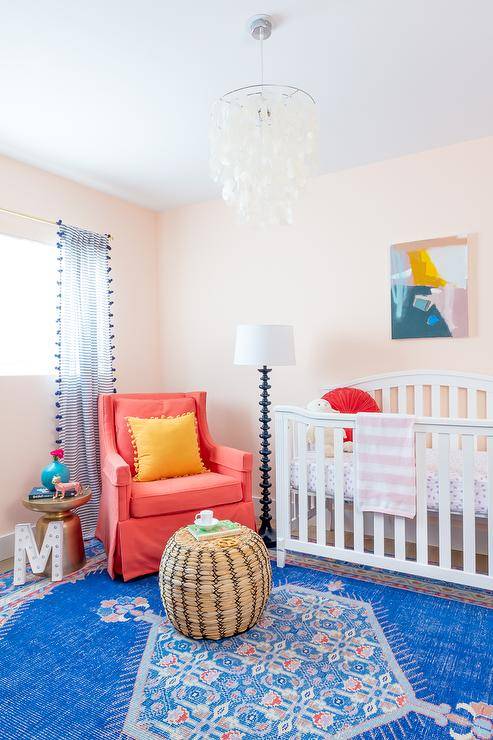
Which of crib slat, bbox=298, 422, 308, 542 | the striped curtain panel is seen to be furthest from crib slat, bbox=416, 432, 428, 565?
the striped curtain panel

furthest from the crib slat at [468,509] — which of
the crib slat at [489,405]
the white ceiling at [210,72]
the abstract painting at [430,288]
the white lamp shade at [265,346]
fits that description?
the white ceiling at [210,72]

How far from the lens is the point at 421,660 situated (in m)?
1.80

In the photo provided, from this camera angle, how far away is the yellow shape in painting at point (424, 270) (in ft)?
9.95

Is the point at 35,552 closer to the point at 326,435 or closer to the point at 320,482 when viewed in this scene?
the point at 320,482

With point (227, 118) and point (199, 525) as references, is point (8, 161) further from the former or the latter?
point (199, 525)

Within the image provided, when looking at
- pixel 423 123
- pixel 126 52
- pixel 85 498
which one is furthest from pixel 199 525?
pixel 423 123

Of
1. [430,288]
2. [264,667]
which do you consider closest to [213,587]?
[264,667]

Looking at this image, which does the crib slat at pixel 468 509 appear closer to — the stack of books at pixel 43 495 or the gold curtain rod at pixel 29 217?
the stack of books at pixel 43 495

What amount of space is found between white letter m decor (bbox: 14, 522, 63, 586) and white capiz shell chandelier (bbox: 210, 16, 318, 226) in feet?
6.39

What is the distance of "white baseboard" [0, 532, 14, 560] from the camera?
2891 mm

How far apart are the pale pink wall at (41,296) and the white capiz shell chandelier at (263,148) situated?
1738 mm

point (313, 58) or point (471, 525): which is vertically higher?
point (313, 58)

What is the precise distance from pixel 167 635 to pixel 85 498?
1007 mm

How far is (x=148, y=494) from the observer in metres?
2.64
